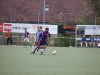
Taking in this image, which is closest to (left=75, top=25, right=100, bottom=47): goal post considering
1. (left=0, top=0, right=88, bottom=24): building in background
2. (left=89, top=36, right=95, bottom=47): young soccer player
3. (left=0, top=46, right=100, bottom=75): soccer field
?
(left=89, top=36, right=95, bottom=47): young soccer player

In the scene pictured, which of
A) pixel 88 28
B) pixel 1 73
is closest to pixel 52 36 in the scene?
pixel 88 28

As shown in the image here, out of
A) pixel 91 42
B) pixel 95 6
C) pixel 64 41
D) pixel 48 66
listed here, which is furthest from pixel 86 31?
pixel 48 66

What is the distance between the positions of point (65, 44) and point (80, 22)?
12.8 ft

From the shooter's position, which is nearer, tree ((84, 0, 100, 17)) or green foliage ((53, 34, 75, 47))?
green foliage ((53, 34, 75, 47))

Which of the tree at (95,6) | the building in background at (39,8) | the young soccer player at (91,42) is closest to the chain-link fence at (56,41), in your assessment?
the young soccer player at (91,42)

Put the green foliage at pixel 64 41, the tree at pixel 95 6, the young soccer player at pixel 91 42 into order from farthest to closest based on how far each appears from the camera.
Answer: the tree at pixel 95 6
the green foliage at pixel 64 41
the young soccer player at pixel 91 42

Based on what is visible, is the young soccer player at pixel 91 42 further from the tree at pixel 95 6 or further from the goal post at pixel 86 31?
the tree at pixel 95 6

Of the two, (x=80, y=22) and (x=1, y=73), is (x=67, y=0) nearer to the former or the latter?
(x=80, y=22)

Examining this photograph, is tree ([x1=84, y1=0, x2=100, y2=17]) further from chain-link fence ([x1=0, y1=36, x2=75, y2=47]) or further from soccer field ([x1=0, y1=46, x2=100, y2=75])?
soccer field ([x1=0, y1=46, x2=100, y2=75])

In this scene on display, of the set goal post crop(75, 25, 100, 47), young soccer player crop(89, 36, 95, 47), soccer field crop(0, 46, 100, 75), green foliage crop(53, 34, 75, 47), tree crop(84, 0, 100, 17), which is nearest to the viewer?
soccer field crop(0, 46, 100, 75)

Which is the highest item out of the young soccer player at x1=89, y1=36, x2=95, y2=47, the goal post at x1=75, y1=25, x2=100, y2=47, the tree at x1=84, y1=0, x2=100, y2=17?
the tree at x1=84, y1=0, x2=100, y2=17

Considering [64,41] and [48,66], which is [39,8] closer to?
[64,41]

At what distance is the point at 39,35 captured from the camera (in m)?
23.1

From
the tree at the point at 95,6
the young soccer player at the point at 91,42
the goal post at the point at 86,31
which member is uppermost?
the tree at the point at 95,6
